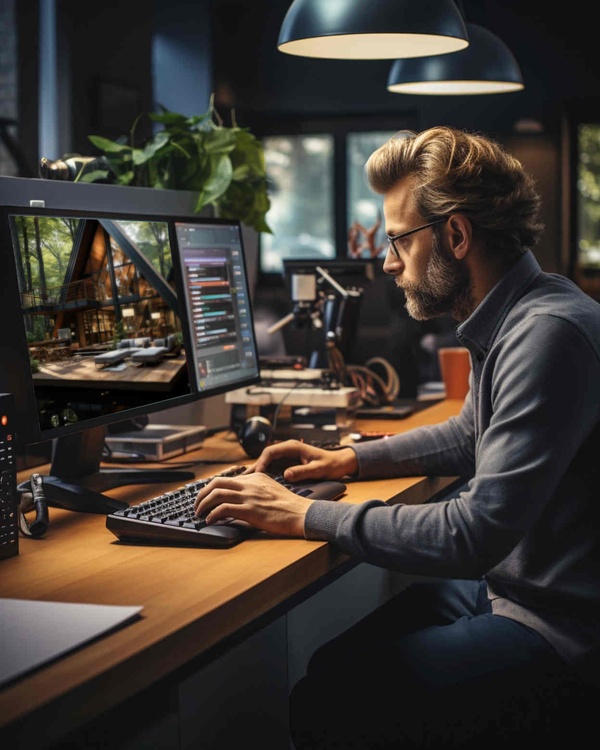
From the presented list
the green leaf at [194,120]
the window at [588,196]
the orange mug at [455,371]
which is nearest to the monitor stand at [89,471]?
the green leaf at [194,120]

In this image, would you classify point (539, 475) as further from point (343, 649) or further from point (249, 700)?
point (249, 700)

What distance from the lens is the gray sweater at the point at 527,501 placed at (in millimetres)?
1200

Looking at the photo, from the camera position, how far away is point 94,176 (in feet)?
6.80

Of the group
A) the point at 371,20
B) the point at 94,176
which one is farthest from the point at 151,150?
the point at 371,20

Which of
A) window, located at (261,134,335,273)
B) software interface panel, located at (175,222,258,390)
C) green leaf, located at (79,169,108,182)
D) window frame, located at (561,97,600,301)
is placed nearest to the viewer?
software interface panel, located at (175,222,258,390)

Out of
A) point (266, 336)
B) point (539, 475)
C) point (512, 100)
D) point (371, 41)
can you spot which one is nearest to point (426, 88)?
point (371, 41)

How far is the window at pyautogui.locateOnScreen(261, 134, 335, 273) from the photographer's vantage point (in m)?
8.23

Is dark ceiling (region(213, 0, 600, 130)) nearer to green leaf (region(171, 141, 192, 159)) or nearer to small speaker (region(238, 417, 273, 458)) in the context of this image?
green leaf (region(171, 141, 192, 159))

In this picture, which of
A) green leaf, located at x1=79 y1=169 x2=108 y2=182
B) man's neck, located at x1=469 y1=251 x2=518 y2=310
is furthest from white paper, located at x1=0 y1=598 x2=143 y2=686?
green leaf, located at x1=79 y1=169 x2=108 y2=182

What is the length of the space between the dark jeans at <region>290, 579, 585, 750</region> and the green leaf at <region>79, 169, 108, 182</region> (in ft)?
4.11

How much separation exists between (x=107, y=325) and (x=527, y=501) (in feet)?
2.66

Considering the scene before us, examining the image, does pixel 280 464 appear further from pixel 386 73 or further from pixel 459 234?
pixel 386 73

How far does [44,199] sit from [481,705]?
4.03 feet

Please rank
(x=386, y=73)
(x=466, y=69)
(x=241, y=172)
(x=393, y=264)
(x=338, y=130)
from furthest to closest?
(x=338, y=130) < (x=386, y=73) < (x=466, y=69) < (x=241, y=172) < (x=393, y=264)
